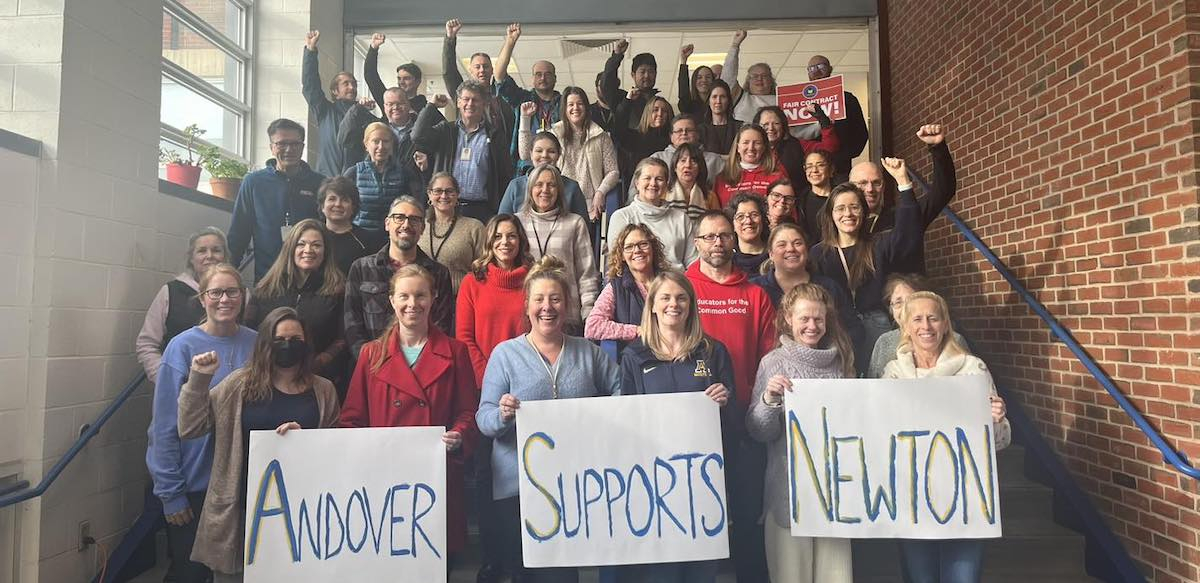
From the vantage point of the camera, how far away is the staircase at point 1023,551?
3.13 m

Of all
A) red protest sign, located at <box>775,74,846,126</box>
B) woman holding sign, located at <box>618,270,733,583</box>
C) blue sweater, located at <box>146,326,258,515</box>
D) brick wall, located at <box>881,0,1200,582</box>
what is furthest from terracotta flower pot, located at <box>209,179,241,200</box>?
brick wall, located at <box>881,0,1200,582</box>

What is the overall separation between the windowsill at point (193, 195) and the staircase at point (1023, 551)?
4.09 metres

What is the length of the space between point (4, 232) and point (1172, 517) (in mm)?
5152

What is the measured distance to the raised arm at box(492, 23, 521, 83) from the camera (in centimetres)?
535

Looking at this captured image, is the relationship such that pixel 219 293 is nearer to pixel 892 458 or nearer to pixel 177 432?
pixel 177 432

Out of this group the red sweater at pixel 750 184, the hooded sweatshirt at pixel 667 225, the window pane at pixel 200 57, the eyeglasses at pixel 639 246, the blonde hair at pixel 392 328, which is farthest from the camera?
the window pane at pixel 200 57

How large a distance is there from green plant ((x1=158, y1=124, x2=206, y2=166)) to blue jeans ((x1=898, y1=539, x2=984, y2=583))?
4259 mm

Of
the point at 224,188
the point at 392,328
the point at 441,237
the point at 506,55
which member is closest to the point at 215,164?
the point at 224,188

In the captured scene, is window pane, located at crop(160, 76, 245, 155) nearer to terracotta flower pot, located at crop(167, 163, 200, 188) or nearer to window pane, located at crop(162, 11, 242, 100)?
A: window pane, located at crop(162, 11, 242, 100)

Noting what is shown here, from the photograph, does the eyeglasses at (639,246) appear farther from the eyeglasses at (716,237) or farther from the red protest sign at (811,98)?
the red protest sign at (811,98)

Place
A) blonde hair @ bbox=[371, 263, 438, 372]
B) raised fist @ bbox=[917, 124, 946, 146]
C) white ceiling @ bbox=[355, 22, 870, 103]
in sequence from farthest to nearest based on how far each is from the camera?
white ceiling @ bbox=[355, 22, 870, 103]
raised fist @ bbox=[917, 124, 946, 146]
blonde hair @ bbox=[371, 263, 438, 372]

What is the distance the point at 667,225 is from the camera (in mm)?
3945

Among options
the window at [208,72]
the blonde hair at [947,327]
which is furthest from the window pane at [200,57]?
the blonde hair at [947,327]

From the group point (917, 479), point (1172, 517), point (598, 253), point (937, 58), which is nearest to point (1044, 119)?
point (937, 58)
